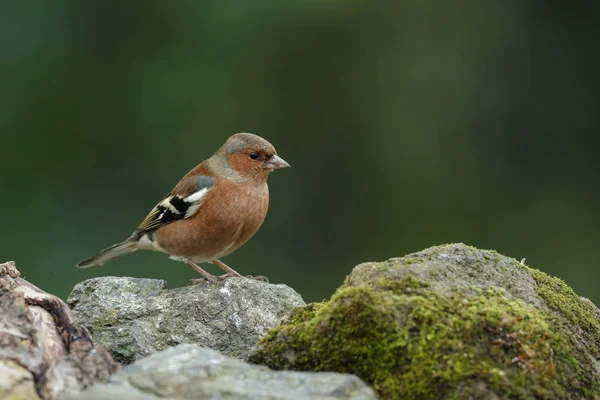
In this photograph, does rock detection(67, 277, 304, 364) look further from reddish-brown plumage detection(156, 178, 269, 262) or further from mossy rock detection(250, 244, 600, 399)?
reddish-brown plumage detection(156, 178, 269, 262)

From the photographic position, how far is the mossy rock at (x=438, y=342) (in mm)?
2598

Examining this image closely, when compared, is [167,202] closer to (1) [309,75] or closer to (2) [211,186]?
(2) [211,186]

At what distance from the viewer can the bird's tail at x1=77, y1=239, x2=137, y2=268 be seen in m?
6.36

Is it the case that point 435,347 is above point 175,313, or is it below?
above

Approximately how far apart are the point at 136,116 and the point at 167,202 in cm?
228

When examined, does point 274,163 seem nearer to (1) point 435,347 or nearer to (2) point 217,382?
(1) point 435,347

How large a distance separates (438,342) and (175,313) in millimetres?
1698

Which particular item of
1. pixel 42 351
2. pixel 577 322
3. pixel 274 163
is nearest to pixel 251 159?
pixel 274 163

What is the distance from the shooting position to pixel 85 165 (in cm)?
780

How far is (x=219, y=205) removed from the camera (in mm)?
5574

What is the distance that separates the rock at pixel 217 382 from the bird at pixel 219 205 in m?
3.00

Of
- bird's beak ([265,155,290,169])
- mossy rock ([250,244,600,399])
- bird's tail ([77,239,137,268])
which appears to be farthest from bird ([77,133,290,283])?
mossy rock ([250,244,600,399])

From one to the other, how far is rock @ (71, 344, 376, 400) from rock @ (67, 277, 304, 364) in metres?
1.13

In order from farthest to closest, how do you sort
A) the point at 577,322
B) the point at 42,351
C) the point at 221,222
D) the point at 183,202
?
the point at 183,202 < the point at 221,222 < the point at 577,322 < the point at 42,351
